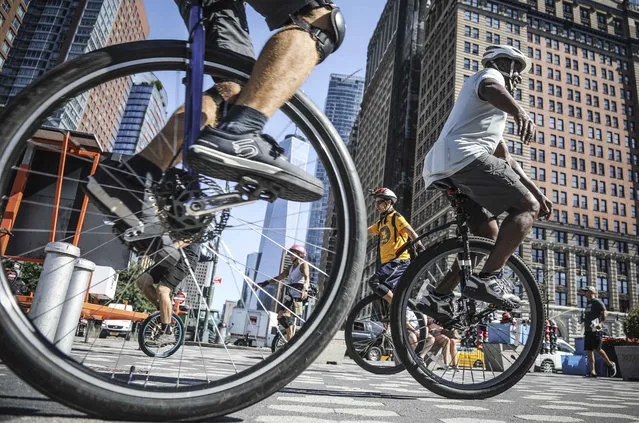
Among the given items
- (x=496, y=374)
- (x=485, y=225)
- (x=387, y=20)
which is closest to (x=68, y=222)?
(x=485, y=225)

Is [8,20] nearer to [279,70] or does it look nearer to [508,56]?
[508,56]

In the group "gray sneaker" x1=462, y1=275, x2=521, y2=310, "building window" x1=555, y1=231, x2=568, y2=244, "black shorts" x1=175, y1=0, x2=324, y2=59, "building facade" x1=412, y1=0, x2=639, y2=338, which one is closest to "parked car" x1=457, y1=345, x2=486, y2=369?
"gray sneaker" x1=462, y1=275, x2=521, y2=310

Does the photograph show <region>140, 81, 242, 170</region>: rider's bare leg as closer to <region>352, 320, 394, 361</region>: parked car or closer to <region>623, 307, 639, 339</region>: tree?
<region>352, 320, 394, 361</region>: parked car

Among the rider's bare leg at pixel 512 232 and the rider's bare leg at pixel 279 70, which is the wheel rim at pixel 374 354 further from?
the rider's bare leg at pixel 279 70

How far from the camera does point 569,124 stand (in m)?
70.3

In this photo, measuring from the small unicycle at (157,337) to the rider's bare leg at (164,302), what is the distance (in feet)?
0.91

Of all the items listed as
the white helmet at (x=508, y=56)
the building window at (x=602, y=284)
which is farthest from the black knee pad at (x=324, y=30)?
the building window at (x=602, y=284)

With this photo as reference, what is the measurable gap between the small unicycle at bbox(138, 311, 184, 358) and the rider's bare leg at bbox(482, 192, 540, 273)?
15.3 feet

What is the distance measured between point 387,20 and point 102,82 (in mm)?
117808

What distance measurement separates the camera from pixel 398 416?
1.95m

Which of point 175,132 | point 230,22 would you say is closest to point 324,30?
point 230,22

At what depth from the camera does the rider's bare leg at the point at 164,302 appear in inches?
199

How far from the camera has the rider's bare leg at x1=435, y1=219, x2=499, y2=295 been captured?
2580 mm

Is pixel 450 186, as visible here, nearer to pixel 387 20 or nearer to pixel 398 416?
pixel 398 416
